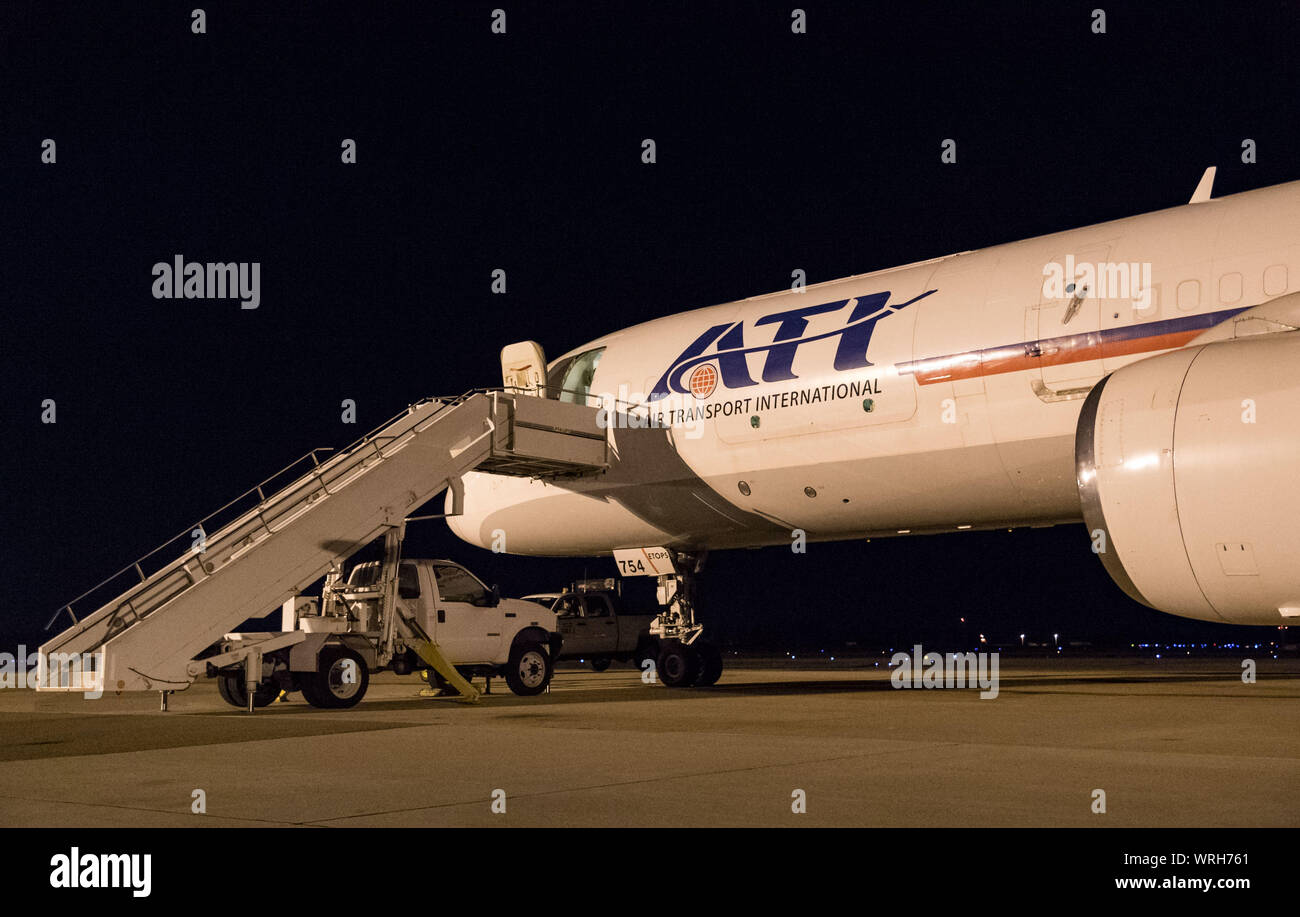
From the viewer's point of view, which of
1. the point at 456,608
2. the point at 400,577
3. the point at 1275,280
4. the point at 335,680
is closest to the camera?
the point at 1275,280

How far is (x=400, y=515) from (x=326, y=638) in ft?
7.18

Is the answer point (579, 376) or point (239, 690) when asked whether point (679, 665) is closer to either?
point (579, 376)

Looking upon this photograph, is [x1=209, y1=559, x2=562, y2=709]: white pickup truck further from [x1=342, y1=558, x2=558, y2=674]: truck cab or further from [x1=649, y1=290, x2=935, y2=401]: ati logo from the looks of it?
[x1=649, y1=290, x2=935, y2=401]: ati logo

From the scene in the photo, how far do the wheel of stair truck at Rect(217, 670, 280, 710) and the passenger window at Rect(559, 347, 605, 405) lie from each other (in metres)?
7.36

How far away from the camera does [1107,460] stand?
31.7 ft

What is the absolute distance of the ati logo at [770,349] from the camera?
18.4 m

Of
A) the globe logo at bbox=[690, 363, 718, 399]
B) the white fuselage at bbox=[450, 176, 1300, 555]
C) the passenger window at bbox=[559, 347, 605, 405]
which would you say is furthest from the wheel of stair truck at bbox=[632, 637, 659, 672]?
the globe logo at bbox=[690, 363, 718, 399]

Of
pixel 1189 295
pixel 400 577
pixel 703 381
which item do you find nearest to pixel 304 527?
pixel 400 577

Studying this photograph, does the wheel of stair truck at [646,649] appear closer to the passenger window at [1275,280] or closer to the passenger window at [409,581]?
the passenger window at [409,581]

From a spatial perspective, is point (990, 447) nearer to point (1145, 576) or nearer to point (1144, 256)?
point (1144, 256)

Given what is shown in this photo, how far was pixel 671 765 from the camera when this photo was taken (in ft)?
33.4

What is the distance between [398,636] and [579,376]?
6656 mm

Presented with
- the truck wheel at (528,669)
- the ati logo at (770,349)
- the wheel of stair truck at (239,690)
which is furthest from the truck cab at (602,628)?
the ati logo at (770,349)
